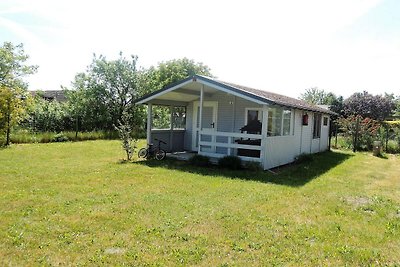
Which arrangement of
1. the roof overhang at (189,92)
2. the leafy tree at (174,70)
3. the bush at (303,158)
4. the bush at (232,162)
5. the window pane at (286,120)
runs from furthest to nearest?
the leafy tree at (174,70) → the bush at (303,158) → the window pane at (286,120) → the bush at (232,162) → the roof overhang at (189,92)

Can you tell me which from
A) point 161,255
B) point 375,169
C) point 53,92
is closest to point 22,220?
point 161,255

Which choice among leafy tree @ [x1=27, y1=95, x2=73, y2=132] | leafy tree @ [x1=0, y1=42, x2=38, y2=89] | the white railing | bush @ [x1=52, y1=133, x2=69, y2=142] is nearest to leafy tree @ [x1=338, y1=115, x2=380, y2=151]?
the white railing

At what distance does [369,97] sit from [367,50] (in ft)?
84.6

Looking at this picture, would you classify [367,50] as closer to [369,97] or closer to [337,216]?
[337,216]

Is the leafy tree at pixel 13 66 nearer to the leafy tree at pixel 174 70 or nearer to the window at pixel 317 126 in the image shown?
the leafy tree at pixel 174 70

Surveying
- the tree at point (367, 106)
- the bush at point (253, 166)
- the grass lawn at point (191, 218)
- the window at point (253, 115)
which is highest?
the tree at point (367, 106)

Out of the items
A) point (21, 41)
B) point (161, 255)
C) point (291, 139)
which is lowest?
point (161, 255)

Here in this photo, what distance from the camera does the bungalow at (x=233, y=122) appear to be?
10773mm

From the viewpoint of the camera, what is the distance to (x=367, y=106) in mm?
36188

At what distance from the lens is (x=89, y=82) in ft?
82.2

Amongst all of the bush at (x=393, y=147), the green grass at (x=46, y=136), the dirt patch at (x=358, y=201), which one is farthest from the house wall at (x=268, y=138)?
the green grass at (x=46, y=136)

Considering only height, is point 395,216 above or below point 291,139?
below

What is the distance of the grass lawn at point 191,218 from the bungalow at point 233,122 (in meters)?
1.67

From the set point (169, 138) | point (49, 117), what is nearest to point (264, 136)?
point (169, 138)
